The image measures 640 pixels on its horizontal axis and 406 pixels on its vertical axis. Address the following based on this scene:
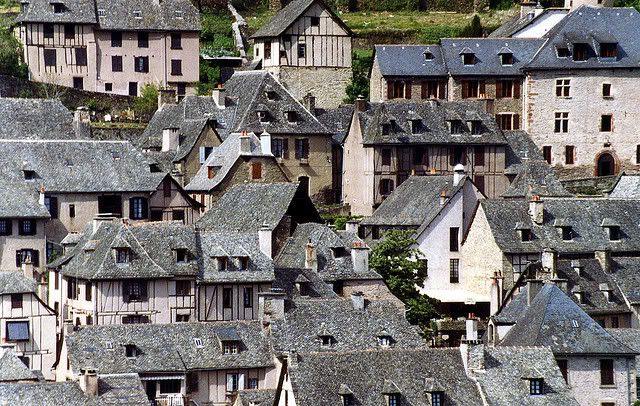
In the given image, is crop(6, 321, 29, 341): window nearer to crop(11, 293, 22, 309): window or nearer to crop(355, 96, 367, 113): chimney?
crop(11, 293, 22, 309): window

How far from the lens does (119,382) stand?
76000 mm

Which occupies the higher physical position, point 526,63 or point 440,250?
point 526,63

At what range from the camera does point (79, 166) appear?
9956cm

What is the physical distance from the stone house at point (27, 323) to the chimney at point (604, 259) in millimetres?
21037

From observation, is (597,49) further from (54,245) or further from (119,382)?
(119,382)

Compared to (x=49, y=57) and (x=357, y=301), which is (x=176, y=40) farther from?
(x=357, y=301)

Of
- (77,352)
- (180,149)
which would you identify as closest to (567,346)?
(77,352)

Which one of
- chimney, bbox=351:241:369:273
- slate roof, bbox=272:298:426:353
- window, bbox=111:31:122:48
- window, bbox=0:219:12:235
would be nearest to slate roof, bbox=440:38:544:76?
window, bbox=111:31:122:48

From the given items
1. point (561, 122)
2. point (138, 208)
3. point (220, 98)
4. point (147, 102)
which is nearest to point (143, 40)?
point (147, 102)

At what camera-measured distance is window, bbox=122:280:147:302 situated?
86.0 metres

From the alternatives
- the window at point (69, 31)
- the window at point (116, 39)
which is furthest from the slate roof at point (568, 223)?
the window at point (69, 31)

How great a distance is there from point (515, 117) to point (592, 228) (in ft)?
61.5

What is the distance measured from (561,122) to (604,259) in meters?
22.9

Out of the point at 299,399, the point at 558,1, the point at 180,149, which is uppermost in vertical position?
the point at 558,1
